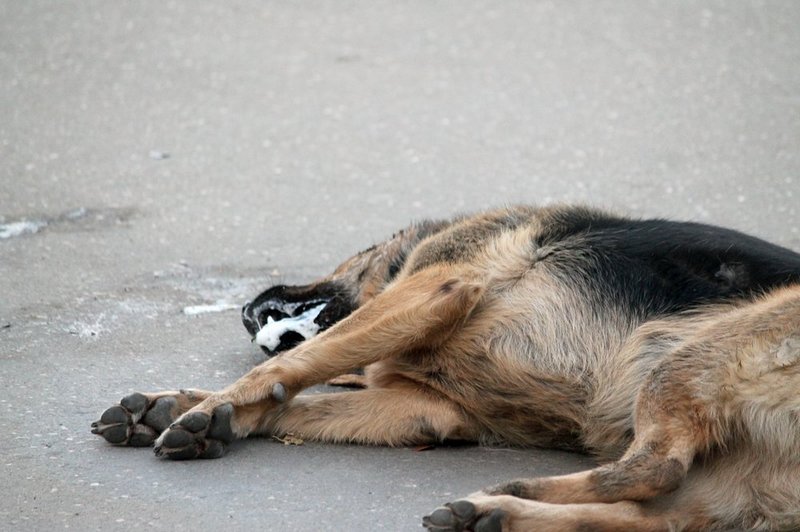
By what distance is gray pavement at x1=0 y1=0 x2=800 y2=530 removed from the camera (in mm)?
4098

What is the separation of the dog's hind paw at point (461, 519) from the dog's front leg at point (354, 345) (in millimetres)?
1032

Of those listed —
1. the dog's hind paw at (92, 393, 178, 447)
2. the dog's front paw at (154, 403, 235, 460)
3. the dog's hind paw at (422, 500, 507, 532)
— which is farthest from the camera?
the dog's hind paw at (92, 393, 178, 447)

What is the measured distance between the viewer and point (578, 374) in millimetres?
4262

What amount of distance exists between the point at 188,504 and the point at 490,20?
24.8 ft

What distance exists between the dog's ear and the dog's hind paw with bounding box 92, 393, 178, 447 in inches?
34.3

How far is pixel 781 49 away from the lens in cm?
1000

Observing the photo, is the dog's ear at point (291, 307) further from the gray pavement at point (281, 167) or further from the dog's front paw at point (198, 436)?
the dog's front paw at point (198, 436)

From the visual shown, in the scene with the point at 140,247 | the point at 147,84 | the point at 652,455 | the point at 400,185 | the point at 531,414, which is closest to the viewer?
the point at 652,455

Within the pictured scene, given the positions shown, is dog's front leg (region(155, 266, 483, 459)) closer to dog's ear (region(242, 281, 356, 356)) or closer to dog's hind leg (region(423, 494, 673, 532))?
dog's ear (region(242, 281, 356, 356))

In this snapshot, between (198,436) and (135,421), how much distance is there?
0.90 ft

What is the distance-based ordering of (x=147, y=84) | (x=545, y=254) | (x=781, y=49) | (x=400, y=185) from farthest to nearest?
(x=781, y=49), (x=147, y=84), (x=400, y=185), (x=545, y=254)

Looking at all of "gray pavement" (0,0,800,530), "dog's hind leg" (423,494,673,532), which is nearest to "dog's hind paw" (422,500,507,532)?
"dog's hind leg" (423,494,673,532)

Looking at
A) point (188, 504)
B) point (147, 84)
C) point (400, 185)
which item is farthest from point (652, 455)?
point (147, 84)

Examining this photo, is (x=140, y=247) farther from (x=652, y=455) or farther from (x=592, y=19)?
(x=592, y=19)
